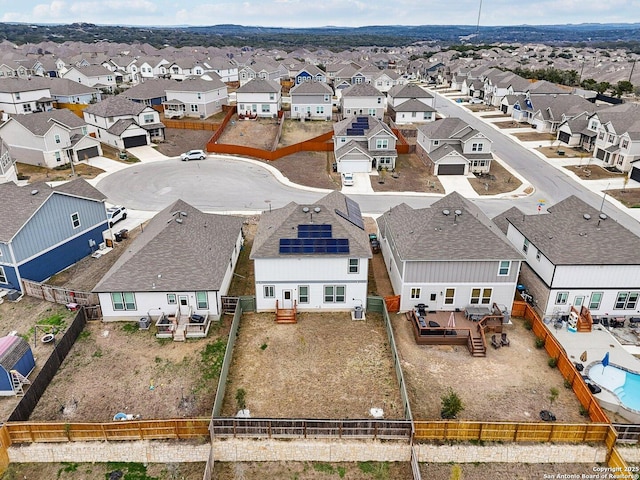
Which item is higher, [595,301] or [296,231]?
[296,231]

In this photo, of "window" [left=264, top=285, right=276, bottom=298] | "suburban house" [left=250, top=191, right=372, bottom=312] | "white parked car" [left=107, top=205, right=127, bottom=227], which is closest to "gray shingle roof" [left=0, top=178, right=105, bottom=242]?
"white parked car" [left=107, top=205, right=127, bottom=227]

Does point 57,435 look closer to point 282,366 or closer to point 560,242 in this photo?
point 282,366

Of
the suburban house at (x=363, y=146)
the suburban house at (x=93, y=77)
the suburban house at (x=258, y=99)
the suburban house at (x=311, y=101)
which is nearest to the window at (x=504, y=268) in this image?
the suburban house at (x=363, y=146)

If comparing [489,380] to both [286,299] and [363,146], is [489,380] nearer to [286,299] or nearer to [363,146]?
[286,299]

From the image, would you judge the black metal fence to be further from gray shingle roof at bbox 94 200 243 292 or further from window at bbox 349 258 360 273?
window at bbox 349 258 360 273

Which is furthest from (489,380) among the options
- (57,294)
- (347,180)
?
(347,180)

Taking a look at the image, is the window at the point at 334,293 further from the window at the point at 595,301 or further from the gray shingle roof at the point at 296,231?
the window at the point at 595,301

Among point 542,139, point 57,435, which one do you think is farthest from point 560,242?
point 542,139
